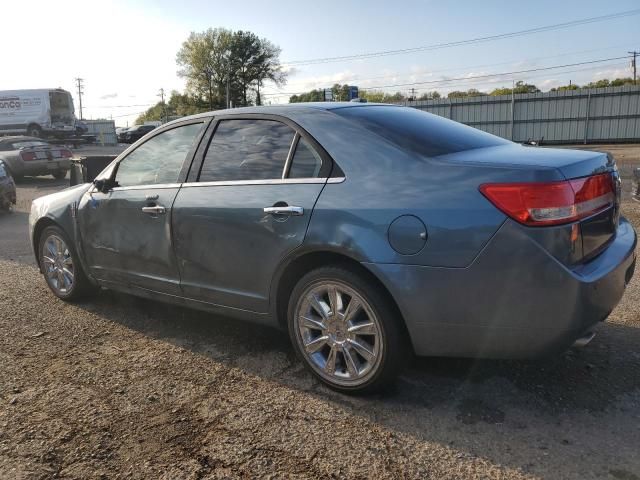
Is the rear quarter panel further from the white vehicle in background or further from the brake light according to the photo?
the white vehicle in background

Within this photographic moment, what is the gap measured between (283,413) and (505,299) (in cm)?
129

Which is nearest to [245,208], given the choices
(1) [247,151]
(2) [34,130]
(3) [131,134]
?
(1) [247,151]

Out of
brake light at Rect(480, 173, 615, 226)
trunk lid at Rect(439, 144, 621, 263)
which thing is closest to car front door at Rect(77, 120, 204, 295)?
trunk lid at Rect(439, 144, 621, 263)

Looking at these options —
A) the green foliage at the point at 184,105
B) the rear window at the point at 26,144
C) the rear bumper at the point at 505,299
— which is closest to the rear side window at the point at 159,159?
the rear bumper at the point at 505,299

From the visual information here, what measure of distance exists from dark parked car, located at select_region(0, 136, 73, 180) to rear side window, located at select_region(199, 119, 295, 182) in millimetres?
13260

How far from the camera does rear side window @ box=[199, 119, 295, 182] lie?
336cm

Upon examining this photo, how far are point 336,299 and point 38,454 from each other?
1644 millimetres

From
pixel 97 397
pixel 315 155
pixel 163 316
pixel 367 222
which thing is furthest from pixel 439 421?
pixel 163 316

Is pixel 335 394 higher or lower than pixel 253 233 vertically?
lower

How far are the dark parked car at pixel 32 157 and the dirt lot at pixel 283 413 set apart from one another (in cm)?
1336

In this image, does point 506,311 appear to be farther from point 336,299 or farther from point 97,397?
point 97,397

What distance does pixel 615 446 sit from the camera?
252 centimetres

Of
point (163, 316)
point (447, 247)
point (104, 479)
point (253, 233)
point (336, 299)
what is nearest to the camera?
point (104, 479)

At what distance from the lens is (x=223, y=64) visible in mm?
74562
